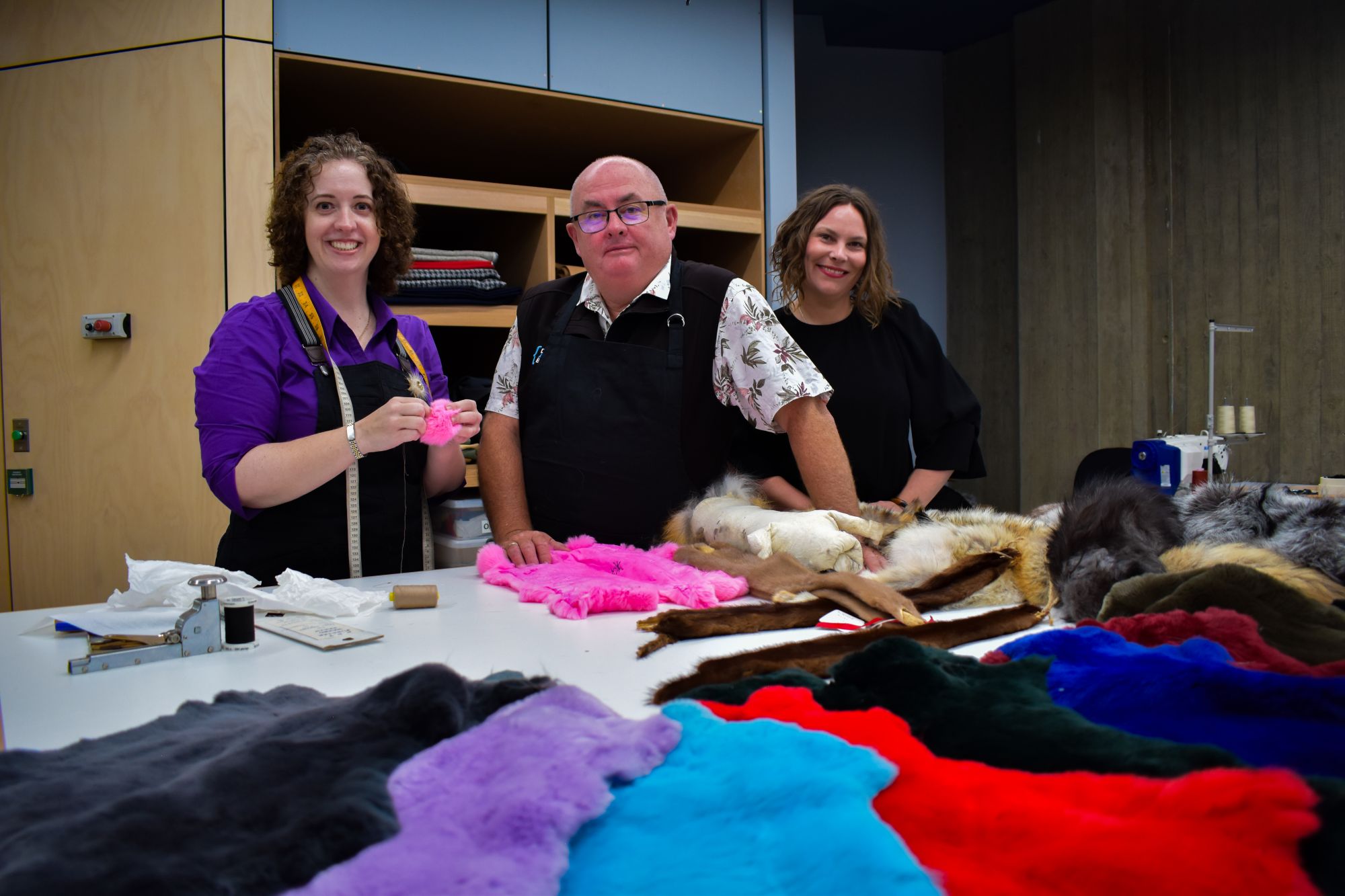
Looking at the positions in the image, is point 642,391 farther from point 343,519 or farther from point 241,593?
point 241,593

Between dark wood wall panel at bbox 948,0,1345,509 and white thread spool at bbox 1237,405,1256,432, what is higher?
dark wood wall panel at bbox 948,0,1345,509

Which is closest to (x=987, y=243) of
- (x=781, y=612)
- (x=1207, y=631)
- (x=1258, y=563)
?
(x=1258, y=563)

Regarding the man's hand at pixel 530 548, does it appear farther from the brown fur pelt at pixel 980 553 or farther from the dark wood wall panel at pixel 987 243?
the dark wood wall panel at pixel 987 243

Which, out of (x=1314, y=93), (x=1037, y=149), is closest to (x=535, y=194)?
(x=1037, y=149)

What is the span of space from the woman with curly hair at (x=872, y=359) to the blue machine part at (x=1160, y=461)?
2.91 ft

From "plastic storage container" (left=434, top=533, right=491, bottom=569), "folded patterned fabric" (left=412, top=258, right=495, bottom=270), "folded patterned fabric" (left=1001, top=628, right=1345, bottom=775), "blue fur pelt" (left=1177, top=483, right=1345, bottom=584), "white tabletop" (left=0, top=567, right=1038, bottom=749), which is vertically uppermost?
"folded patterned fabric" (left=412, top=258, right=495, bottom=270)

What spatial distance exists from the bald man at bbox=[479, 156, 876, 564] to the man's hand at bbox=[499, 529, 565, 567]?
0.21 metres

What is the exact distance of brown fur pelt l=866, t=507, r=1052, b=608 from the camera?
138cm

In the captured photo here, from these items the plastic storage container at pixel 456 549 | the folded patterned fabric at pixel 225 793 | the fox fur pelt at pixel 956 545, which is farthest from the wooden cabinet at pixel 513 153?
the folded patterned fabric at pixel 225 793

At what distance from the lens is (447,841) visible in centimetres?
57

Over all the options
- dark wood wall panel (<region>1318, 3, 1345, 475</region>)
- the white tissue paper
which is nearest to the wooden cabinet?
the white tissue paper

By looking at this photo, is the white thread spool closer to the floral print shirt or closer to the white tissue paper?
the floral print shirt

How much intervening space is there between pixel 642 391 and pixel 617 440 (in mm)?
122

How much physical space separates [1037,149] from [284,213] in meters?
4.87
